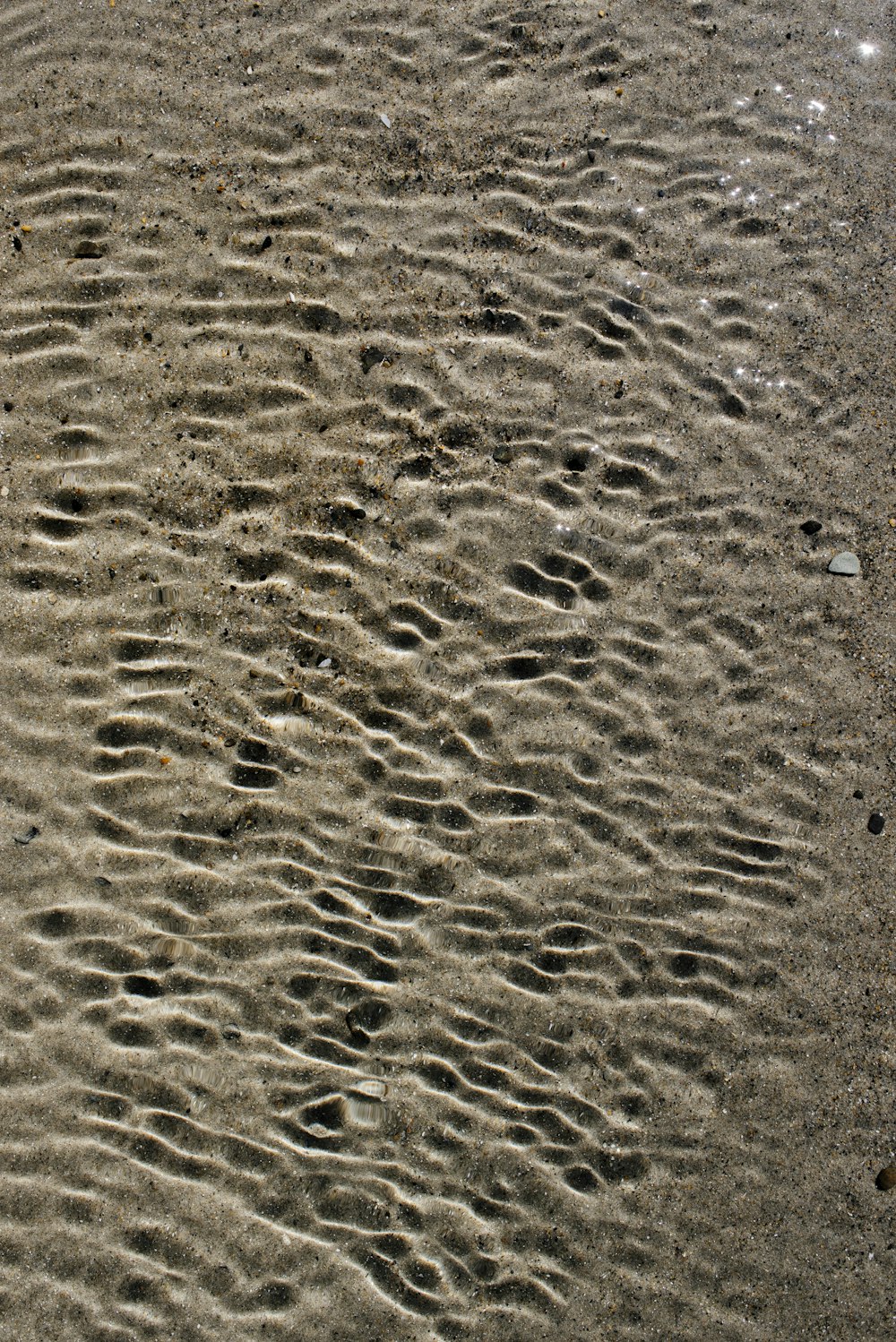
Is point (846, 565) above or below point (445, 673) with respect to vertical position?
above

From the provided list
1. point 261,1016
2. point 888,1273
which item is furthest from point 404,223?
point 888,1273

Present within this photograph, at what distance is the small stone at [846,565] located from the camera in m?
3.96

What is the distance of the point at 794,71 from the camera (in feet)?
13.1

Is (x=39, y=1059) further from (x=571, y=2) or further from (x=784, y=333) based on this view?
(x=571, y=2)

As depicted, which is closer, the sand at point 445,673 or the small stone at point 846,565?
the sand at point 445,673

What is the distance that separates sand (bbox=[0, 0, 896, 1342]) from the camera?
11.8 feet

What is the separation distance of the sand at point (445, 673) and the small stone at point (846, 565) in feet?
0.28

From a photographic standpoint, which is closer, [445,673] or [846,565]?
[445,673]

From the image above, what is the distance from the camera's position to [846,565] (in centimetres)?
396

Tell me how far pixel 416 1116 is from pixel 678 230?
14.2 feet

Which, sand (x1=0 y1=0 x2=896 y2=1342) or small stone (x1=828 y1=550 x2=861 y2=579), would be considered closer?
sand (x1=0 y1=0 x2=896 y2=1342)

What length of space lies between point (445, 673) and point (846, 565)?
6.65 feet

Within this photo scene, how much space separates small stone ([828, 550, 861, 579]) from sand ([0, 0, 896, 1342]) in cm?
9

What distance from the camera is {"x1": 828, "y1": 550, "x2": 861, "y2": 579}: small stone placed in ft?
13.0
